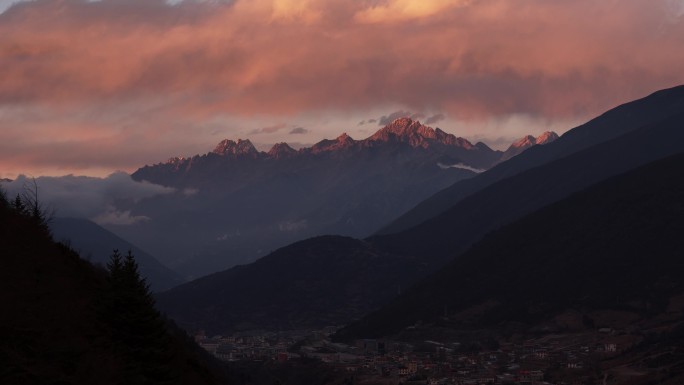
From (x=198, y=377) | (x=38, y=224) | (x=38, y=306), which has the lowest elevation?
(x=198, y=377)

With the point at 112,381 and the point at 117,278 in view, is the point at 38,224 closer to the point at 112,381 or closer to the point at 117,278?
the point at 117,278

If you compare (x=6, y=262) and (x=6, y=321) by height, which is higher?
(x=6, y=262)

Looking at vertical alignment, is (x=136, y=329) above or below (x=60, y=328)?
below

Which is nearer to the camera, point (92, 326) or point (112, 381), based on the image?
point (112, 381)

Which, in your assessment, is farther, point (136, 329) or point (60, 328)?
point (136, 329)

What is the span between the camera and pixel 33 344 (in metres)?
67.6

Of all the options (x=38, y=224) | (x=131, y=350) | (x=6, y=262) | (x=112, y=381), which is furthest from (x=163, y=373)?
(x=38, y=224)

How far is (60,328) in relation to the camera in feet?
235

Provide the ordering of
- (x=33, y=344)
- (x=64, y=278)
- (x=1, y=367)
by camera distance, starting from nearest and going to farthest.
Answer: (x=1, y=367) < (x=33, y=344) < (x=64, y=278)

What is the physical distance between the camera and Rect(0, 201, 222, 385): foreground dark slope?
6619cm

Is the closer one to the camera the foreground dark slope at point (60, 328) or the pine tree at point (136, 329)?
the foreground dark slope at point (60, 328)

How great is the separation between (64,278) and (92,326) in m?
8.64

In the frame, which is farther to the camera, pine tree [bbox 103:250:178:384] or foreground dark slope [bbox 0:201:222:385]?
pine tree [bbox 103:250:178:384]

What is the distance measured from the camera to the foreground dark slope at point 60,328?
66188 mm
